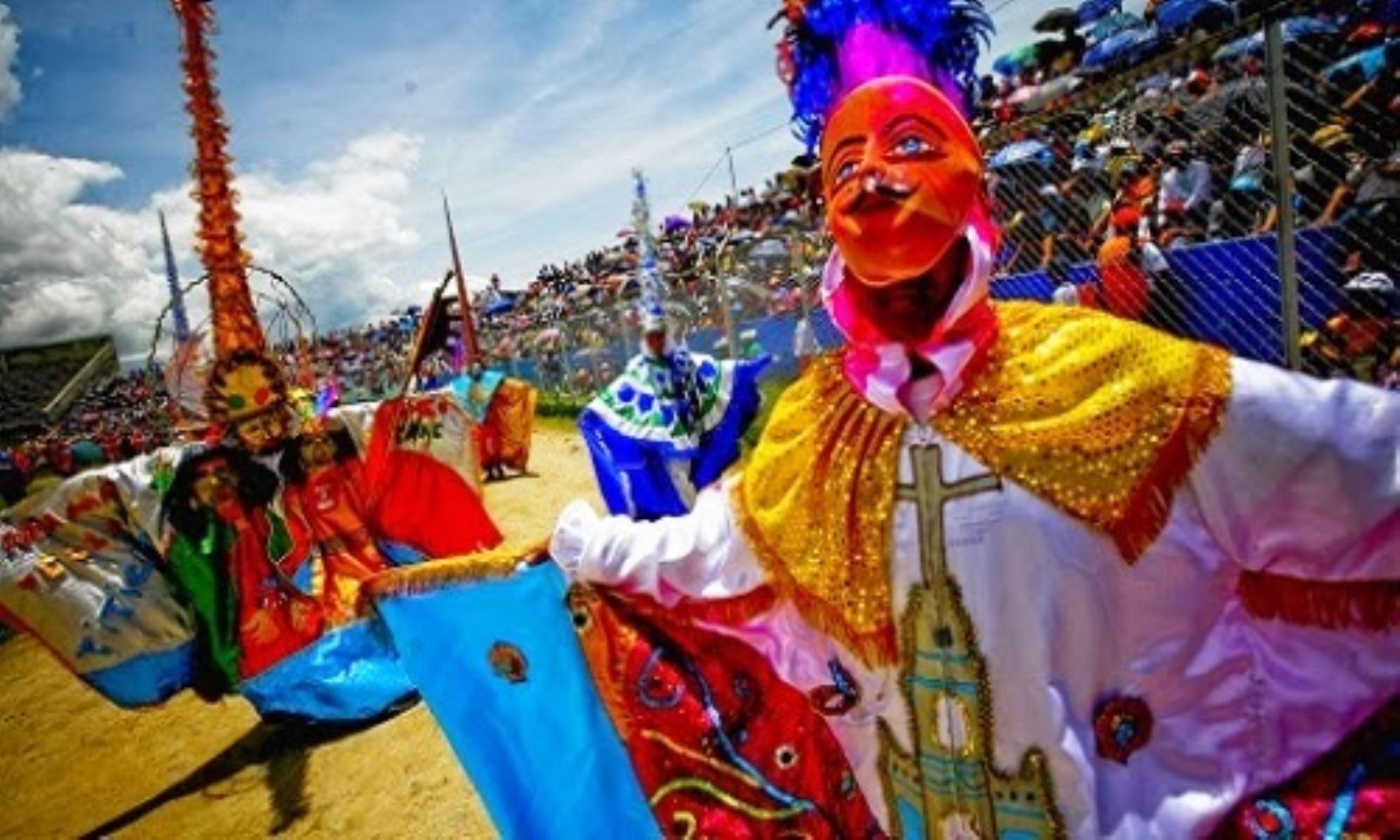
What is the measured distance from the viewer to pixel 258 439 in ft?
18.3

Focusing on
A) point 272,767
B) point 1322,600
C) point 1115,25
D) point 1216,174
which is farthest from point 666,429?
point 1115,25

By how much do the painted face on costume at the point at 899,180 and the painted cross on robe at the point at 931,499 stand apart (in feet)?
1.18

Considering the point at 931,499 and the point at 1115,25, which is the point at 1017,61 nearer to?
the point at 1115,25

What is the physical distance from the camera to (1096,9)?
12633mm

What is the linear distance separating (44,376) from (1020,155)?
54.9 meters

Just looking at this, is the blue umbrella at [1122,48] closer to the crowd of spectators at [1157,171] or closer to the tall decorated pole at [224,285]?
the crowd of spectators at [1157,171]

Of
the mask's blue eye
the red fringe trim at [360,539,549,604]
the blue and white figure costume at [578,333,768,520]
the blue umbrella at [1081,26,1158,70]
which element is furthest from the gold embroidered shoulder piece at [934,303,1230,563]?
the blue umbrella at [1081,26,1158,70]

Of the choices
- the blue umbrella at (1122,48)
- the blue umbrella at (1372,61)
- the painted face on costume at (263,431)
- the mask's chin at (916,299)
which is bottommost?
the painted face on costume at (263,431)

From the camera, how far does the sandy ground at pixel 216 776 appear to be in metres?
4.35

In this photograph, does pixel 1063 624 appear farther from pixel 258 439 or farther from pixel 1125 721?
pixel 258 439

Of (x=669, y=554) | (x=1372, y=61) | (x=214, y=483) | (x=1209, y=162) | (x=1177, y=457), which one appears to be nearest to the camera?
(x=1177, y=457)

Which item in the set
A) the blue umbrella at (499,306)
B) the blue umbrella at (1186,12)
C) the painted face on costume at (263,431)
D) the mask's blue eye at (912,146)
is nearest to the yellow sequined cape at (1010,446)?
the mask's blue eye at (912,146)

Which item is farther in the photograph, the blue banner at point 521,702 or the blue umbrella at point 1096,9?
the blue umbrella at point 1096,9

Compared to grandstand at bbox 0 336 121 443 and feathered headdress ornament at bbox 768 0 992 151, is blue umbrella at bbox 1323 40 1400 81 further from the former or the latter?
grandstand at bbox 0 336 121 443
